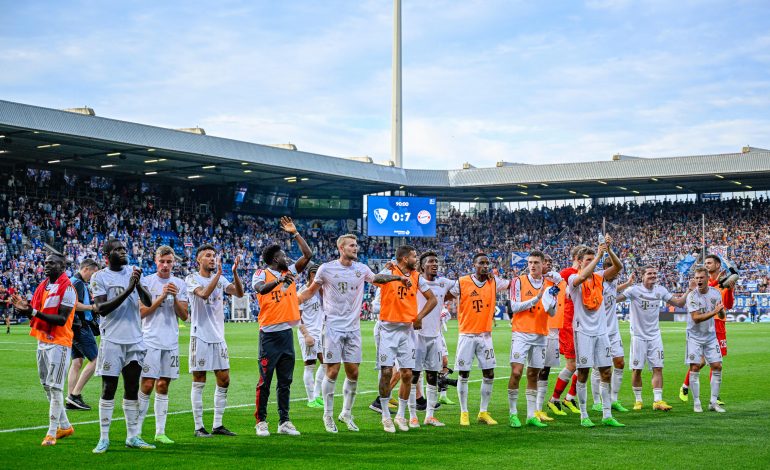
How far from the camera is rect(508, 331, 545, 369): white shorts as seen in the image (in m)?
13.2

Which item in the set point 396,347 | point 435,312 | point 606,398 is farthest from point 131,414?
point 606,398

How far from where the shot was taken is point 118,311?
1079 cm

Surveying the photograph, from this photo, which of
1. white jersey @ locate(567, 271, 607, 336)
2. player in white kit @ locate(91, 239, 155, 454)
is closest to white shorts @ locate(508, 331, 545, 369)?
white jersey @ locate(567, 271, 607, 336)

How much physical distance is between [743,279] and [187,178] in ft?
120

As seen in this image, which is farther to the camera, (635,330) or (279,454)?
(635,330)

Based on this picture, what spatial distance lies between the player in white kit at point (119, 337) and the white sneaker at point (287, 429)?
1.91m

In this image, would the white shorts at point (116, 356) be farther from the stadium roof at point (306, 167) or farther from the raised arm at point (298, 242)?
the stadium roof at point (306, 167)

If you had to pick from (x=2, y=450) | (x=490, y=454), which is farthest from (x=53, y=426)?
(x=490, y=454)

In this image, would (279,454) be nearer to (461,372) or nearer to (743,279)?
(461,372)

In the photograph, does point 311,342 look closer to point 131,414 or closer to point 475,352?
point 475,352

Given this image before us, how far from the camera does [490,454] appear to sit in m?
10.6

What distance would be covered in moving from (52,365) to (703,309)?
1028 centimetres

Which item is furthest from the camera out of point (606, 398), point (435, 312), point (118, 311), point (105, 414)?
point (435, 312)

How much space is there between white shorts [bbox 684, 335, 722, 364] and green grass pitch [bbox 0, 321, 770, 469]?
868mm
